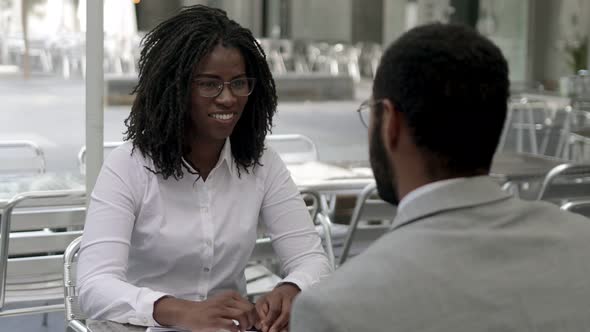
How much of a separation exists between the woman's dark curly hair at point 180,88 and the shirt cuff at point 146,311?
35cm

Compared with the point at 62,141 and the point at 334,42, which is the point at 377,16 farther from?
the point at 62,141

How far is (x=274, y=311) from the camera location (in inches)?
75.3

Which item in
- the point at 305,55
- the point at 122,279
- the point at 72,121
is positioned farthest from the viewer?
the point at 305,55

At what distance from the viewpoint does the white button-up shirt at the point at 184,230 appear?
79.8 inches

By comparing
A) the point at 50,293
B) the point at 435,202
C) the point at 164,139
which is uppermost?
the point at 435,202

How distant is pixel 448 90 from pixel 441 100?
14 millimetres

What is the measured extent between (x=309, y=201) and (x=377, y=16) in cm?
1457

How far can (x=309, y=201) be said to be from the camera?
3.83 meters

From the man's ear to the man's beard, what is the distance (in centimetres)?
2

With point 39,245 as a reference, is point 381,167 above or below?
above

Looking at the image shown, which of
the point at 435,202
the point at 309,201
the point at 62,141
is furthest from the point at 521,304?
the point at 62,141

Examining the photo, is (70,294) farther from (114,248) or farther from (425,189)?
(425,189)

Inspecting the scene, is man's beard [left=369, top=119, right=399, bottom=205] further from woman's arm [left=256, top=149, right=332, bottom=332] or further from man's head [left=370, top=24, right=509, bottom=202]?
woman's arm [left=256, top=149, right=332, bottom=332]

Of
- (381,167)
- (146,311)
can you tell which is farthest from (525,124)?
(381,167)
